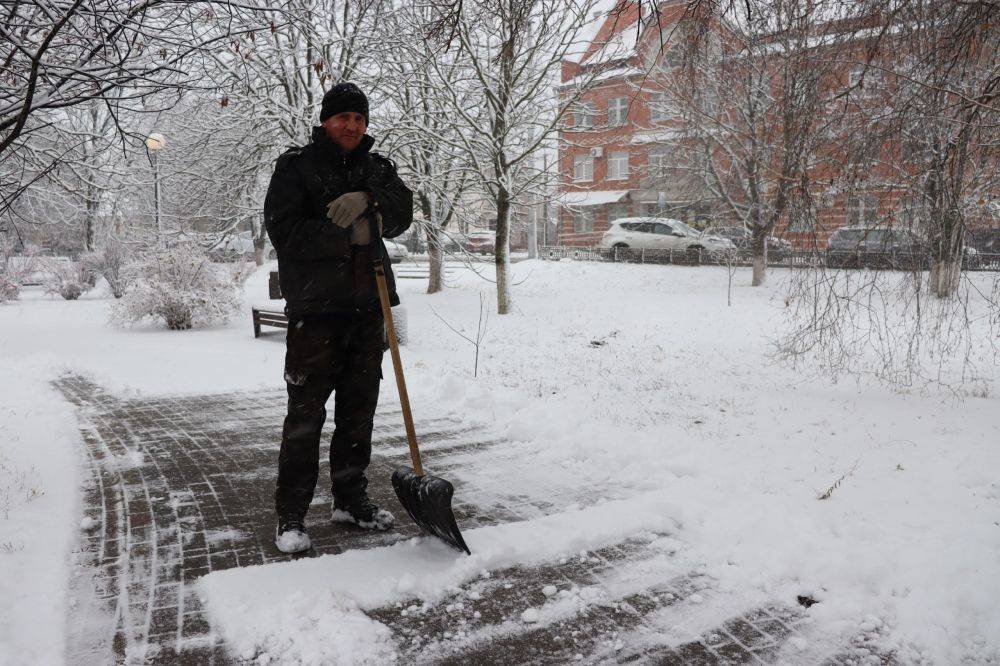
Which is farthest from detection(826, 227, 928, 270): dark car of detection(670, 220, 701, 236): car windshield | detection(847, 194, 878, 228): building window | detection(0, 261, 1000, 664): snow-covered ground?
detection(670, 220, 701, 236): car windshield

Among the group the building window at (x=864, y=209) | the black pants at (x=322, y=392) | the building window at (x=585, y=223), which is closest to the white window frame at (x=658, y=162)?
the building window at (x=585, y=223)

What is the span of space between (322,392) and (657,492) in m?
2.10

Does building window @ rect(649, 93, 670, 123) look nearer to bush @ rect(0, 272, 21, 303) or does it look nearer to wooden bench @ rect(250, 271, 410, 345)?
wooden bench @ rect(250, 271, 410, 345)

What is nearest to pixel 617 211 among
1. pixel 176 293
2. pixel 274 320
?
pixel 176 293

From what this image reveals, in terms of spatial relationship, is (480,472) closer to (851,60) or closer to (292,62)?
(851,60)

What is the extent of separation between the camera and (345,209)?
10.6 ft

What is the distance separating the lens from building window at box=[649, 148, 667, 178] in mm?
23562

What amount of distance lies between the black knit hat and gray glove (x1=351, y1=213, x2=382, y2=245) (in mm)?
527

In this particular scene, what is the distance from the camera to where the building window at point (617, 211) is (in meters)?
37.8

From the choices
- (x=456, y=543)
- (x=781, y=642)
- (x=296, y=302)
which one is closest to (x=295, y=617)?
(x=456, y=543)

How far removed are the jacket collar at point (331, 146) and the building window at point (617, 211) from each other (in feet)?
116

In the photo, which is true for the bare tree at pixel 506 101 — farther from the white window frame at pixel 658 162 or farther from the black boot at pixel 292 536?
the black boot at pixel 292 536

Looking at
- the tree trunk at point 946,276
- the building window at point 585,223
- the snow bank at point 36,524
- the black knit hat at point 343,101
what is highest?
the building window at point 585,223

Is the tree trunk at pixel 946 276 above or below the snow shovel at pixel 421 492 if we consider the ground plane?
above
